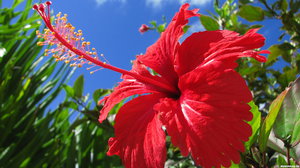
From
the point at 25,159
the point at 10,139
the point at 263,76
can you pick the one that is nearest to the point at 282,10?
the point at 263,76

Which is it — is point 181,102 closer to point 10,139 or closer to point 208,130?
point 208,130

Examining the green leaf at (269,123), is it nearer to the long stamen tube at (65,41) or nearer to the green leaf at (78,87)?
the long stamen tube at (65,41)

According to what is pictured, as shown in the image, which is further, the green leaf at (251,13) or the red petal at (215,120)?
the green leaf at (251,13)

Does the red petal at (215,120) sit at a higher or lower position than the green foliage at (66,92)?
lower

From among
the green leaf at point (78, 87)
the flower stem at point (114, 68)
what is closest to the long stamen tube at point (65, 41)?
the flower stem at point (114, 68)

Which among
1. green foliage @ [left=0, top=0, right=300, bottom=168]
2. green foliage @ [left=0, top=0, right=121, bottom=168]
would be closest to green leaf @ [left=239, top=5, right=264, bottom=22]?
green foliage @ [left=0, top=0, right=300, bottom=168]

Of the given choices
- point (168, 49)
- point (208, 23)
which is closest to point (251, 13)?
point (208, 23)
